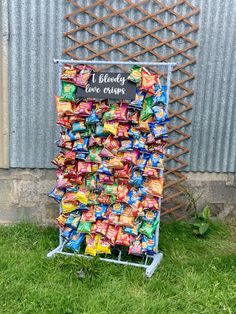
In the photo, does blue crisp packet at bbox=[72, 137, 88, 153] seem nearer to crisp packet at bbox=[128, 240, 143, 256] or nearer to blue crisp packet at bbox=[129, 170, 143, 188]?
blue crisp packet at bbox=[129, 170, 143, 188]

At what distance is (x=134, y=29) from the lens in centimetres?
451

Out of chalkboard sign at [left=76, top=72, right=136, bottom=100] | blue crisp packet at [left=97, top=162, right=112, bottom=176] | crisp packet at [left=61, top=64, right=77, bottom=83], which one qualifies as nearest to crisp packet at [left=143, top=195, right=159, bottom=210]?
blue crisp packet at [left=97, top=162, right=112, bottom=176]

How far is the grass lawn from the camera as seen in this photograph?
3268 millimetres

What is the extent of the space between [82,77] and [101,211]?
1194mm

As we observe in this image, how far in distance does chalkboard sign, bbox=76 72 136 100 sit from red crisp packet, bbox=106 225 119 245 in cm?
116

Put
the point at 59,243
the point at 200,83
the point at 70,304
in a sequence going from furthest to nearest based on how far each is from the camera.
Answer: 1. the point at 200,83
2. the point at 59,243
3. the point at 70,304

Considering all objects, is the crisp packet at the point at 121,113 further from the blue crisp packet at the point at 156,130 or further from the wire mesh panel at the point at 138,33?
the wire mesh panel at the point at 138,33

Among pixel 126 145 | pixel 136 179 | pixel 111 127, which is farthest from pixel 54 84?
pixel 136 179

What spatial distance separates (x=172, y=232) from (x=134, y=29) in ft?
7.03

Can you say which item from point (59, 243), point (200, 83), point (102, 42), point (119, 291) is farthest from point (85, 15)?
point (119, 291)

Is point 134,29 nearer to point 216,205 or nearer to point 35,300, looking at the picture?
point 216,205

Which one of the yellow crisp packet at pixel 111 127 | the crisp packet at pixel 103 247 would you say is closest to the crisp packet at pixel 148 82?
the yellow crisp packet at pixel 111 127

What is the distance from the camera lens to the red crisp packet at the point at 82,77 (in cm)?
379

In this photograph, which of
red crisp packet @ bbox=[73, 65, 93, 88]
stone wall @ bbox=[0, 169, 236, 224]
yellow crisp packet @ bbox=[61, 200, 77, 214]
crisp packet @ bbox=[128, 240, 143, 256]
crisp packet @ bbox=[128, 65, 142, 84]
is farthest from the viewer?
stone wall @ bbox=[0, 169, 236, 224]
